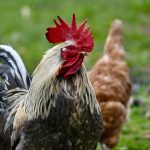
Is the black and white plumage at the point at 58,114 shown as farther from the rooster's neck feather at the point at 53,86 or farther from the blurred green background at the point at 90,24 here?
the blurred green background at the point at 90,24

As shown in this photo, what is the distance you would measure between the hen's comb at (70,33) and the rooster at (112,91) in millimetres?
2409

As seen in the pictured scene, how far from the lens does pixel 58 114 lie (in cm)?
612

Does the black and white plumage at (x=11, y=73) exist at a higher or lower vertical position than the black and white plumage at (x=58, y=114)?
higher

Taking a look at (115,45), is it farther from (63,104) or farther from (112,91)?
(63,104)

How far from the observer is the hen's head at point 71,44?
6.14 m

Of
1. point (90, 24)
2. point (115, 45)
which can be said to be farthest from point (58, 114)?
point (90, 24)

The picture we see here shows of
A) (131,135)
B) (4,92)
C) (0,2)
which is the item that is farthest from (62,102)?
(0,2)

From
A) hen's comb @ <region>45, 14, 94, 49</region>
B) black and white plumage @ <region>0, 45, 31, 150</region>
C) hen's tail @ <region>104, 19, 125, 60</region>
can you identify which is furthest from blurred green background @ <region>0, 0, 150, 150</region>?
hen's comb @ <region>45, 14, 94, 49</region>

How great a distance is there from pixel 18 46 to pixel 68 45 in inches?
331

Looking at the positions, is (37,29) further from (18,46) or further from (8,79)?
(8,79)

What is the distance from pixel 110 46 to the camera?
9.34m

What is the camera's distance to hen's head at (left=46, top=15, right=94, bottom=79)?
6.14 m

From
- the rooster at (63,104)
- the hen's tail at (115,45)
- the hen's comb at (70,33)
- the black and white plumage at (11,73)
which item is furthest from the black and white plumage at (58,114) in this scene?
the hen's tail at (115,45)

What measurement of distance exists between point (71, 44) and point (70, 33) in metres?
0.16
